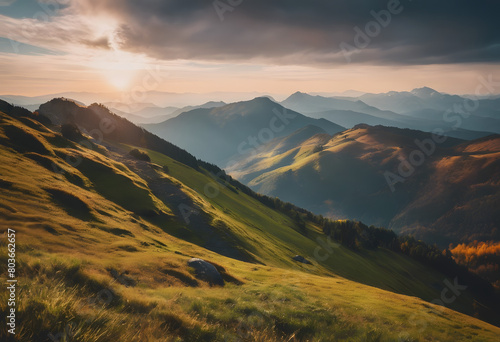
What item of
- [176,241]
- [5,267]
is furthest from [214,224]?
[5,267]

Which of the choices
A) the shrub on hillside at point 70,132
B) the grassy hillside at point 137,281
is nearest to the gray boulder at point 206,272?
the grassy hillside at point 137,281

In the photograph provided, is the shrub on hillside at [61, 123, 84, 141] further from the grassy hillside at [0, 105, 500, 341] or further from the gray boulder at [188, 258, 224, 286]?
the gray boulder at [188, 258, 224, 286]

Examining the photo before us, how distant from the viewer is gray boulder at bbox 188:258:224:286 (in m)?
24.3

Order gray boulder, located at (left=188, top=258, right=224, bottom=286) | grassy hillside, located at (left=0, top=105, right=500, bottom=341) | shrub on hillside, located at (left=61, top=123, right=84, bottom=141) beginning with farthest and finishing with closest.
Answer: shrub on hillside, located at (left=61, top=123, right=84, bottom=141) → gray boulder, located at (left=188, top=258, right=224, bottom=286) → grassy hillside, located at (left=0, top=105, right=500, bottom=341)

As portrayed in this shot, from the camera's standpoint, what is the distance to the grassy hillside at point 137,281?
29.8ft

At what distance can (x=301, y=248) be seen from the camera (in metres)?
84.6

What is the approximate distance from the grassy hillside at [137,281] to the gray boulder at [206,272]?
785 millimetres

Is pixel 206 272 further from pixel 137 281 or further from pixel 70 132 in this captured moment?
pixel 70 132

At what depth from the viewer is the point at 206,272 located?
2492 centimetres

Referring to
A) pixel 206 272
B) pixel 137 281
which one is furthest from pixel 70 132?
pixel 137 281

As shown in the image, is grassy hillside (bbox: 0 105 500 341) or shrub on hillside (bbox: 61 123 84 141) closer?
grassy hillside (bbox: 0 105 500 341)

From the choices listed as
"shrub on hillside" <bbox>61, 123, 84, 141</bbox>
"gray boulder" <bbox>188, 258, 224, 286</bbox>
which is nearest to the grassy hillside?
"gray boulder" <bbox>188, 258, 224, 286</bbox>

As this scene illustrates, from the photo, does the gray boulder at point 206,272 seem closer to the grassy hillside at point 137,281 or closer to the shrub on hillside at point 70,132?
the grassy hillside at point 137,281

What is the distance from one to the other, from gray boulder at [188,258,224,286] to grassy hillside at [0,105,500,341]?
0.78 m
